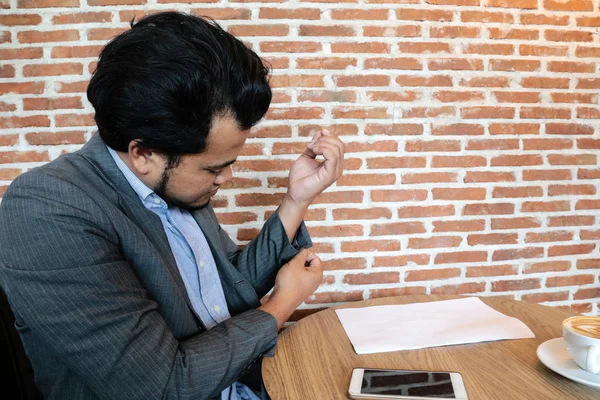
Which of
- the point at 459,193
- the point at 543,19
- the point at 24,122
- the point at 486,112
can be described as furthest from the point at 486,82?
the point at 24,122

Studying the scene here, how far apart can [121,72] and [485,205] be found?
155cm

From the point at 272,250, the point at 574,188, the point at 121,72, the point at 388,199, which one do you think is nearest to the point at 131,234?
the point at 121,72

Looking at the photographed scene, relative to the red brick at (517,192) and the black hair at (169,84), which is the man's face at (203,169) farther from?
the red brick at (517,192)

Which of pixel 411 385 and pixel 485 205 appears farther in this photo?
pixel 485 205

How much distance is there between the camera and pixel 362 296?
1973 millimetres

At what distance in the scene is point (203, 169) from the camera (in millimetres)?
1081

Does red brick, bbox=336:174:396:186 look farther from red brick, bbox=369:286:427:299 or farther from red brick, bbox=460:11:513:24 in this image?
red brick, bbox=460:11:513:24

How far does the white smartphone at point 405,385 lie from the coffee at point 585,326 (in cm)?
23

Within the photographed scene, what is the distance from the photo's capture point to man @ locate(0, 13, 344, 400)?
823 millimetres

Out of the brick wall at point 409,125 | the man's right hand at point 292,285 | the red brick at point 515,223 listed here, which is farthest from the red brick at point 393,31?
the man's right hand at point 292,285

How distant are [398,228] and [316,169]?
669mm

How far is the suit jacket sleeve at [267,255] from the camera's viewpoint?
1.35 m

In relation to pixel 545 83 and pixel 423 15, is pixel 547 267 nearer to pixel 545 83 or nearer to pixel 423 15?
pixel 545 83

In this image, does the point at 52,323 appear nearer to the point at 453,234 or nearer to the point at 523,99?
the point at 453,234
